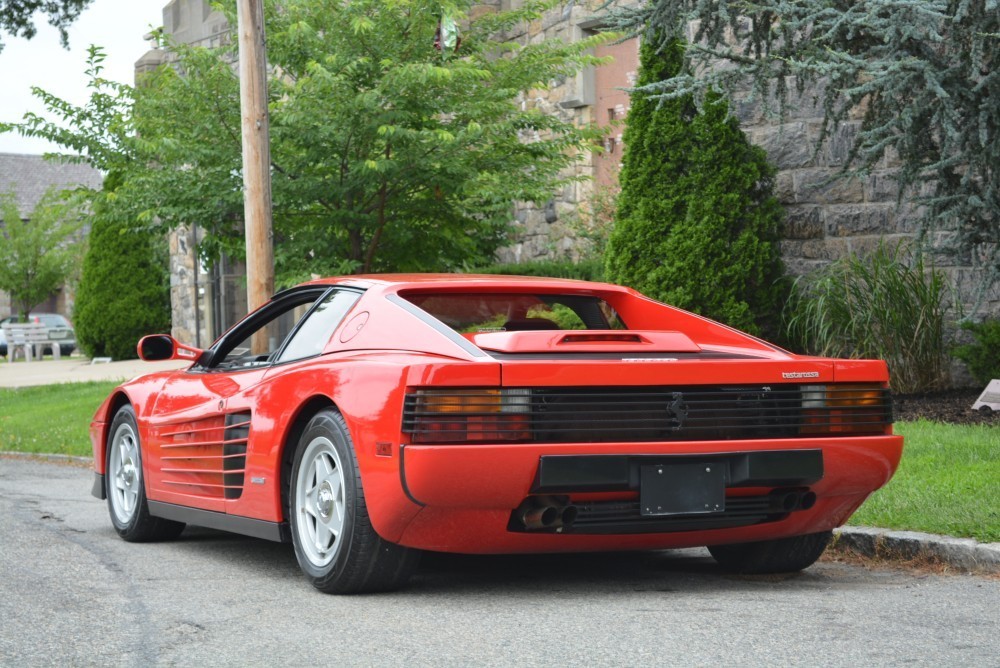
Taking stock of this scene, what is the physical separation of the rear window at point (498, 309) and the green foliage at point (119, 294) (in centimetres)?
2248

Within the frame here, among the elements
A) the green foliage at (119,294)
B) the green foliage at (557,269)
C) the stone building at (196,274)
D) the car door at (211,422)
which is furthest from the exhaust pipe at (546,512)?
the green foliage at (119,294)

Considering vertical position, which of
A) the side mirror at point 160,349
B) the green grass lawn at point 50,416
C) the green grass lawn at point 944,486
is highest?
the side mirror at point 160,349

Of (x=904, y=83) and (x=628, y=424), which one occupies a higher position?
(x=904, y=83)

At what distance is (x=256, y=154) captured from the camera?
36.6ft

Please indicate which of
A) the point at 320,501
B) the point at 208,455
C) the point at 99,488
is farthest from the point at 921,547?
the point at 99,488

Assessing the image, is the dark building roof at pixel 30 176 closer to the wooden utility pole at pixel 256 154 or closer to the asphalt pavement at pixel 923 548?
the wooden utility pole at pixel 256 154

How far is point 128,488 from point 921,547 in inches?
164

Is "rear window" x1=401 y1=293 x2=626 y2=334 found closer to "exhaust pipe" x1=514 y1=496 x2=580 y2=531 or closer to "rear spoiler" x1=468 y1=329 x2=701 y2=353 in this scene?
"rear spoiler" x1=468 y1=329 x2=701 y2=353

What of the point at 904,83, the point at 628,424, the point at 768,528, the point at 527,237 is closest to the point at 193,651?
the point at 628,424

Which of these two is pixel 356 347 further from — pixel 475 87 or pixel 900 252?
pixel 475 87

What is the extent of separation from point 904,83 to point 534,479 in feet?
18.6

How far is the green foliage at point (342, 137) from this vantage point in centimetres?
1314

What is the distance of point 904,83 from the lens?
9438 mm

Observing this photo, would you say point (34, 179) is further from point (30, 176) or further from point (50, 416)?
point (50, 416)
